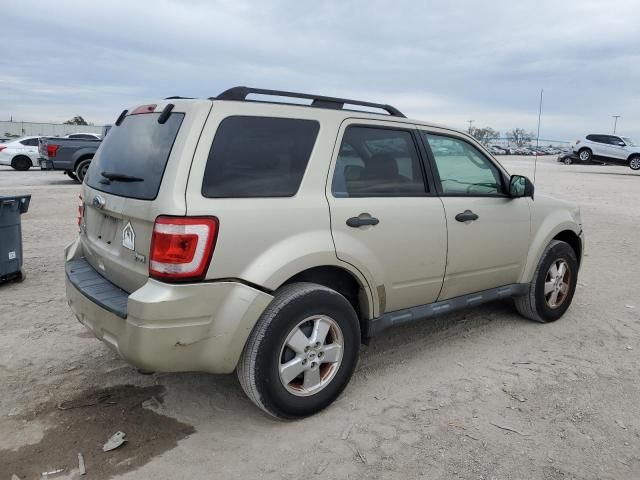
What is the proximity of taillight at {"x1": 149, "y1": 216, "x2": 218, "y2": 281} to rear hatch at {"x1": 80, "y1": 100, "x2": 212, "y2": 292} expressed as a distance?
7 cm

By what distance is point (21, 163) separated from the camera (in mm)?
23297

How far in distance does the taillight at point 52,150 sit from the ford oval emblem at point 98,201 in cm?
1424

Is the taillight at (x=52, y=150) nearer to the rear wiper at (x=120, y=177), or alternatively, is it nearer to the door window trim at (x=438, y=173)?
the rear wiper at (x=120, y=177)

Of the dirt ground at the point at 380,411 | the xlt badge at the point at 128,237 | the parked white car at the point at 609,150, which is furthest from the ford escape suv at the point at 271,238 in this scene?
the parked white car at the point at 609,150

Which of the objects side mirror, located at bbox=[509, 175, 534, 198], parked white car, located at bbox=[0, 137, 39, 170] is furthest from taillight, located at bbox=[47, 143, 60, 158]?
side mirror, located at bbox=[509, 175, 534, 198]

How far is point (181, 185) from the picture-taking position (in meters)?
2.62

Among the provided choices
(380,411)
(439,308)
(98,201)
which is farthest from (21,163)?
(380,411)

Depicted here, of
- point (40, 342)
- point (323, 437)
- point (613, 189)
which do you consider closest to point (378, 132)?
point (323, 437)

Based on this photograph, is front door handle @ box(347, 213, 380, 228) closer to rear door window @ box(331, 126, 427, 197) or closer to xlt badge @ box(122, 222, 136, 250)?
rear door window @ box(331, 126, 427, 197)

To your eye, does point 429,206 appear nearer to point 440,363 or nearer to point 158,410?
point 440,363

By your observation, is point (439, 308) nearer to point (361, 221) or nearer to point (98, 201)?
point (361, 221)

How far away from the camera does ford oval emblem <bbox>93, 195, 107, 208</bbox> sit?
3.10 m

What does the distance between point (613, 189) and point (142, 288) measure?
18.1 m

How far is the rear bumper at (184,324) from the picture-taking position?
257 cm
